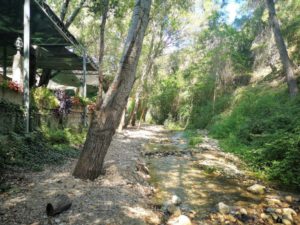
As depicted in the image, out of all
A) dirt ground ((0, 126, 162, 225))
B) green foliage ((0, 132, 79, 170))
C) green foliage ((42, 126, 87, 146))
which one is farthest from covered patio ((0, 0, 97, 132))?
dirt ground ((0, 126, 162, 225))

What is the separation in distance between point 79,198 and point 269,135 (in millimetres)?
6295

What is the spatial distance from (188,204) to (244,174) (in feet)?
9.17

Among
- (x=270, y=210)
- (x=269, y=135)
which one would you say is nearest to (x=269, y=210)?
(x=270, y=210)

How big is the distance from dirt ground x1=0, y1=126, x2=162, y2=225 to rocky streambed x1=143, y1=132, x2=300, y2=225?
0.43 m

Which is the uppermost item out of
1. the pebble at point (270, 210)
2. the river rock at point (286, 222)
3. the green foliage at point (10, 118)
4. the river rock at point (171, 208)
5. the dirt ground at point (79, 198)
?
the green foliage at point (10, 118)

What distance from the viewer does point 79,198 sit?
431cm

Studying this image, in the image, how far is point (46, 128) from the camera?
8.28m

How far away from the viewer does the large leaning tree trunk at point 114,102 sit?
511 centimetres

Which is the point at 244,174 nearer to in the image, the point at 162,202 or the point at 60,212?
the point at 162,202

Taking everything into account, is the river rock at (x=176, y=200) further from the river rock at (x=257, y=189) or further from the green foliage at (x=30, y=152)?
the green foliage at (x=30, y=152)

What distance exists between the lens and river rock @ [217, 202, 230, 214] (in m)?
4.80

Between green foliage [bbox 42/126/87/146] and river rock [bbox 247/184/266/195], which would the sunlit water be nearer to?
river rock [bbox 247/184/266/195]

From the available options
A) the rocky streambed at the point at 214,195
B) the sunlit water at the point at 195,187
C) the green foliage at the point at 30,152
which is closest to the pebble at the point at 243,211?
the rocky streambed at the point at 214,195

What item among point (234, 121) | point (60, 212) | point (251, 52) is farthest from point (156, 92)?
point (60, 212)
